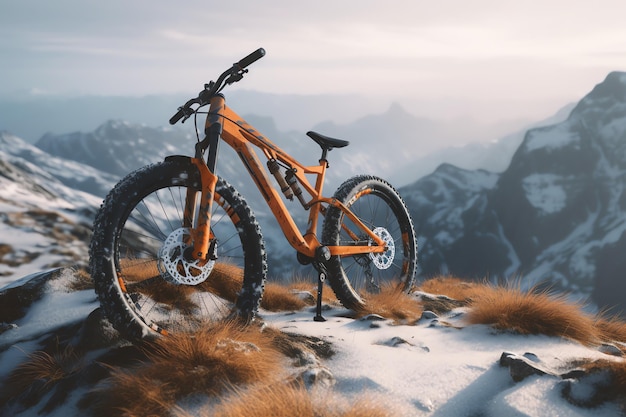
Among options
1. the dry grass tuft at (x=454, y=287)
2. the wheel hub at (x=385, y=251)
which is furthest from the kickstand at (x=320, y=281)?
the dry grass tuft at (x=454, y=287)

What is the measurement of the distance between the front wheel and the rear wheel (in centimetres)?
172

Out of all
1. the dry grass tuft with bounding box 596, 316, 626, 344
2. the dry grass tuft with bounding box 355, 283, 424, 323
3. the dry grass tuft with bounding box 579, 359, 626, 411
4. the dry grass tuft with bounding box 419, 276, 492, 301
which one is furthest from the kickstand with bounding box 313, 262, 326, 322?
the dry grass tuft with bounding box 596, 316, 626, 344

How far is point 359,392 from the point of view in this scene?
152 inches

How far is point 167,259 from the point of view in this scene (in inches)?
173

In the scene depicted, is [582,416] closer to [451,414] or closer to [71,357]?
[451,414]

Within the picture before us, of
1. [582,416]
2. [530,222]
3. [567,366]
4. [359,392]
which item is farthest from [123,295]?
[530,222]

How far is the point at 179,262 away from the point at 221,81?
2.00 metres

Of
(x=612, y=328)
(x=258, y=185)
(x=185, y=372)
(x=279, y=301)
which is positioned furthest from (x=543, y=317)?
(x=185, y=372)

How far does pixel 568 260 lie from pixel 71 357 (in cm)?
19361

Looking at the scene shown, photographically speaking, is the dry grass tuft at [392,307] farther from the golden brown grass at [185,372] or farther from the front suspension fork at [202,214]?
the front suspension fork at [202,214]

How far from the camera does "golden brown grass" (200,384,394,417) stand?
3.18 metres

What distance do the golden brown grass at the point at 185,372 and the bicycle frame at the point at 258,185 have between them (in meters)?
0.84

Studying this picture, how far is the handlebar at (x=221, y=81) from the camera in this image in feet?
17.0

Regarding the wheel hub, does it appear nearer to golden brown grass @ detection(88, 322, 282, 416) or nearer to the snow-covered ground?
the snow-covered ground
